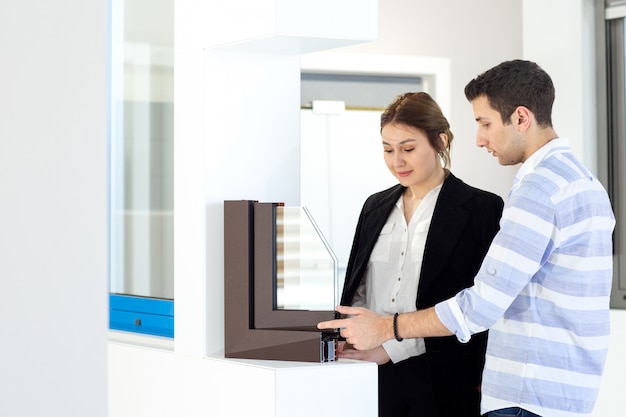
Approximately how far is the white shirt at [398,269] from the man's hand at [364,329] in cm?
29

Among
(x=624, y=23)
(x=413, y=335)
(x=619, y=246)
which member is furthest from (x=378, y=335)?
(x=624, y=23)

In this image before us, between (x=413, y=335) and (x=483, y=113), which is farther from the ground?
(x=483, y=113)

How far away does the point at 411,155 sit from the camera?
259 cm

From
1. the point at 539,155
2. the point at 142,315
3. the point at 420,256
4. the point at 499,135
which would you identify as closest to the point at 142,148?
the point at 142,315

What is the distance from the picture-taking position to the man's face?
2.18 metres

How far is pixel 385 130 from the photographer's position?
2641 millimetres

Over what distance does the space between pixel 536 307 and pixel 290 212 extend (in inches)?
23.1

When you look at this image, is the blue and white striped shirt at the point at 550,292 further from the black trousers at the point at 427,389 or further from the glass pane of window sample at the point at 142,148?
the glass pane of window sample at the point at 142,148

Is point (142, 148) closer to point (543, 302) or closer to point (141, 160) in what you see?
point (141, 160)

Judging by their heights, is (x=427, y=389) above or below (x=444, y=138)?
below

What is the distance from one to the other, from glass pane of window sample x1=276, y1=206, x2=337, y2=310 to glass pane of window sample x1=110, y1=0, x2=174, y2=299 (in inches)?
34.6

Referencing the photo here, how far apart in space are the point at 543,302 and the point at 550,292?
0.10ft

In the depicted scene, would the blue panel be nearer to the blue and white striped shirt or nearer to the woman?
the woman

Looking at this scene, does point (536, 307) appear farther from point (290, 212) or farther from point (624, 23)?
point (624, 23)
